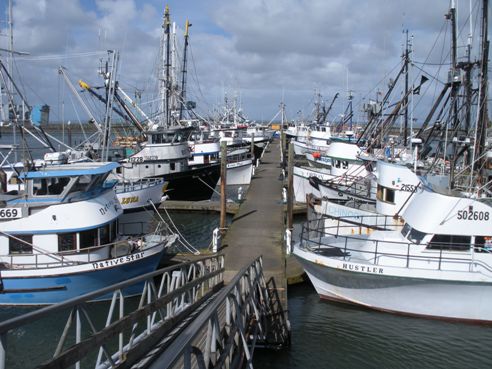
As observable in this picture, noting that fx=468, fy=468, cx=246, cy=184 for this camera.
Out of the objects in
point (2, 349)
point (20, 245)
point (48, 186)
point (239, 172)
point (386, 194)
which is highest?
point (48, 186)

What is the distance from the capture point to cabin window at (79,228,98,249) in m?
15.1

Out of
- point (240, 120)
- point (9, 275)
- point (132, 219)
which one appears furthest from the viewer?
point (240, 120)

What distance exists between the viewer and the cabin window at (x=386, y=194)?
20.1 metres

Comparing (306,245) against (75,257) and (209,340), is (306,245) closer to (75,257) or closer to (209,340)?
(75,257)

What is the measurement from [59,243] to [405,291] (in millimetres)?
10960

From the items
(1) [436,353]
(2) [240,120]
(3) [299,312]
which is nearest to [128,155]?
(3) [299,312]

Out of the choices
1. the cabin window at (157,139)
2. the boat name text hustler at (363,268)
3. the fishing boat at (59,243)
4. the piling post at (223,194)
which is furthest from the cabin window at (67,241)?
the cabin window at (157,139)

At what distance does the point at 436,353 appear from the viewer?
12.7m

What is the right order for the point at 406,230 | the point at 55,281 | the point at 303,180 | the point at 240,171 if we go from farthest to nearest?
the point at 240,171 → the point at 303,180 → the point at 406,230 → the point at 55,281

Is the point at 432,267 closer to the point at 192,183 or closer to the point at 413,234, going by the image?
the point at 413,234

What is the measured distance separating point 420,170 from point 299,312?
29.9ft

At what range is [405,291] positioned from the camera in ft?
47.4

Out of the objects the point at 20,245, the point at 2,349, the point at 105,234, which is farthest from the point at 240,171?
the point at 2,349

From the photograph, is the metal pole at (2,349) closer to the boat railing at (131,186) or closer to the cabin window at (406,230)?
the cabin window at (406,230)
